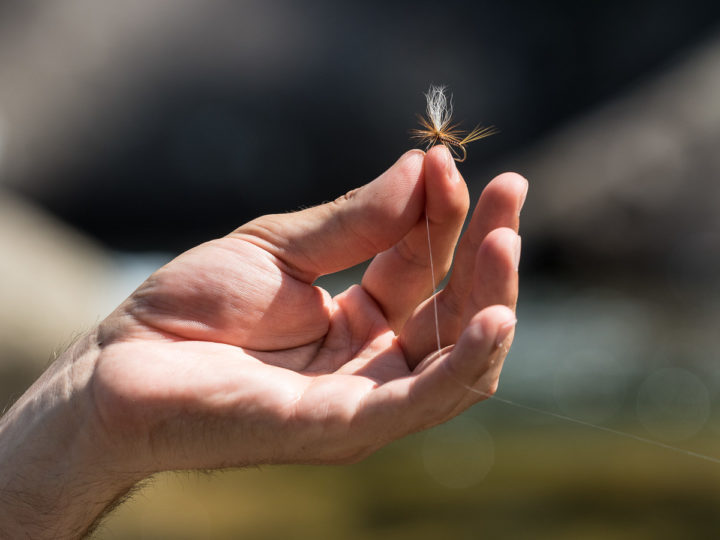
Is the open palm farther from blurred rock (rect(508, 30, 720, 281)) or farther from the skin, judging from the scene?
blurred rock (rect(508, 30, 720, 281))

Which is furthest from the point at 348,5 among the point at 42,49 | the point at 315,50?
the point at 42,49

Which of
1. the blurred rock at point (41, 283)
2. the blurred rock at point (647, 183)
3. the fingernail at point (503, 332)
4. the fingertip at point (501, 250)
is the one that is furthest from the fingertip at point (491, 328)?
the blurred rock at point (647, 183)

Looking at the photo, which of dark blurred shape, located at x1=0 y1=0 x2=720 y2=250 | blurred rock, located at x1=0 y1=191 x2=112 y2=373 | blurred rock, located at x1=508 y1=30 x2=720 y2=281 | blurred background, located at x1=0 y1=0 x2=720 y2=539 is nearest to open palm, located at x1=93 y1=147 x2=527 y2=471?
blurred rock, located at x1=0 y1=191 x2=112 y2=373

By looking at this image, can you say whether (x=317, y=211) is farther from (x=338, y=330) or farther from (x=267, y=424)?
(x=267, y=424)

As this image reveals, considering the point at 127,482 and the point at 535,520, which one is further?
the point at 535,520

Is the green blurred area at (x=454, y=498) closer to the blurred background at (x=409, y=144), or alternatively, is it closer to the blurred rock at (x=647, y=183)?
the blurred background at (x=409, y=144)

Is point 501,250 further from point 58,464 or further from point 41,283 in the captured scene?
point 41,283
